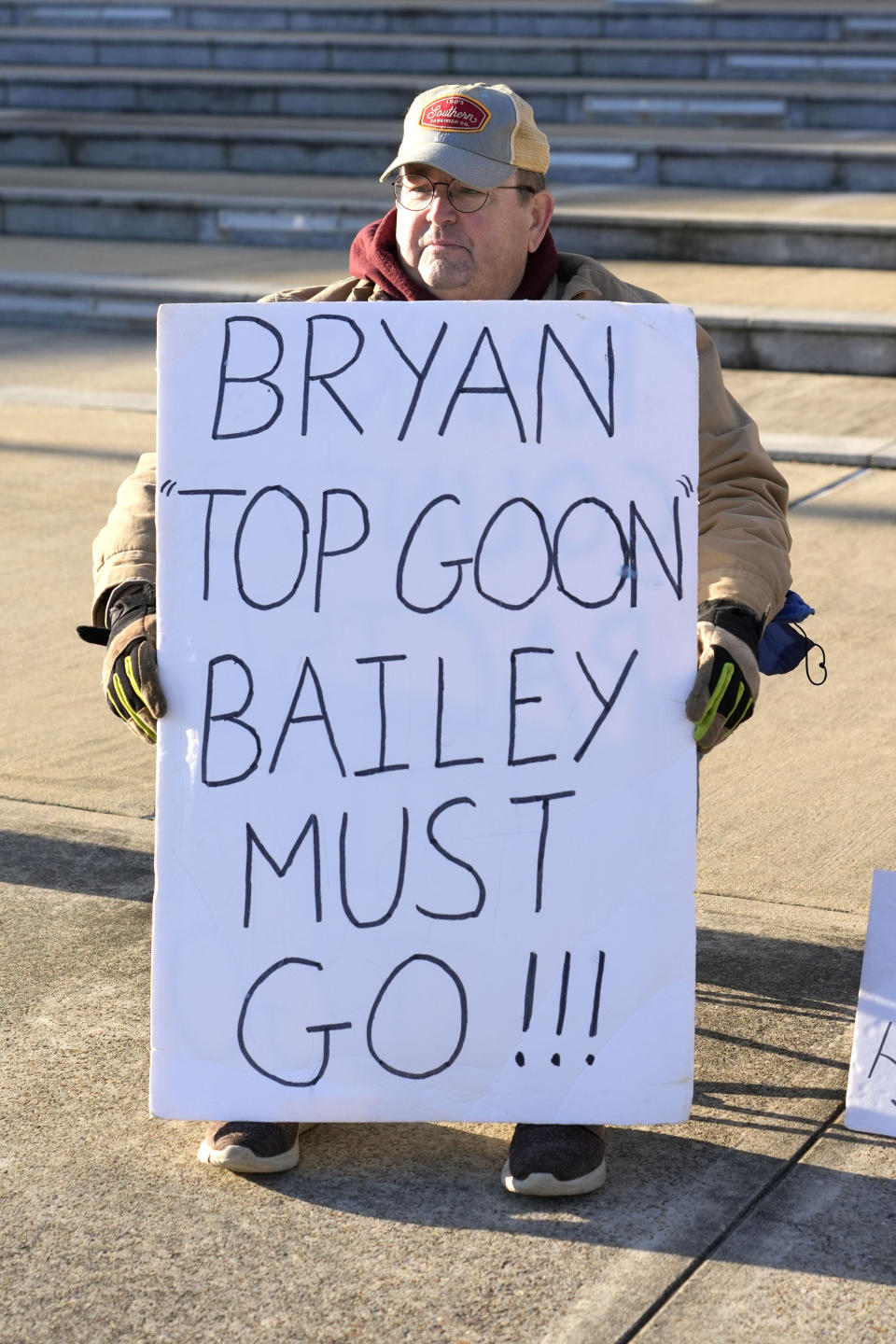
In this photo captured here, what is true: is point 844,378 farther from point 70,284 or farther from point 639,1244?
point 639,1244

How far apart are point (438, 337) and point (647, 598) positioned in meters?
0.44

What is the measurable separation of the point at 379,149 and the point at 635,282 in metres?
3.24

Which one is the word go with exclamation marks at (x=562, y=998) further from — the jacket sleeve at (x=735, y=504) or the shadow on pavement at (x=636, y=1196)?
the jacket sleeve at (x=735, y=504)

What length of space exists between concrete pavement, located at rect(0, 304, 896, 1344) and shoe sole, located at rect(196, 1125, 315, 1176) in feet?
0.06

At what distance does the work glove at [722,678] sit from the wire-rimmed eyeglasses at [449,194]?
0.72 meters

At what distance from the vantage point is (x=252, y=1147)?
7.86 feet

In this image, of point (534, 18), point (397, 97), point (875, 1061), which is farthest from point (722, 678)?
point (534, 18)

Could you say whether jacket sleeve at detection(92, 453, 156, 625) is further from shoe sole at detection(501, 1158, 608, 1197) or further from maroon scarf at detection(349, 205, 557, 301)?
A: shoe sole at detection(501, 1158, 608, 1197)

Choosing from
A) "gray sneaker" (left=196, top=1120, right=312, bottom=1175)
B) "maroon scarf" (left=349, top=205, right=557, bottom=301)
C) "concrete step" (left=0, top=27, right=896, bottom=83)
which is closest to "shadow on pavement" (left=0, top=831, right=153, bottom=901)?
"gray sneaker" (left=196, top=1120, right=312, bottom=1175)

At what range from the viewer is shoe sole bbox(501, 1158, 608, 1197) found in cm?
232

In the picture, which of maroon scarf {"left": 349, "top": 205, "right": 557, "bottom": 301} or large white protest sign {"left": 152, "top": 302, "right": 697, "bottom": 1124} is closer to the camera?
large white protest sign {"left": 152, "top": 302, "right": 697, "bottom": 1124}

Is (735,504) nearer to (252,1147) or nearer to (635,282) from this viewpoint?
(252,1147)

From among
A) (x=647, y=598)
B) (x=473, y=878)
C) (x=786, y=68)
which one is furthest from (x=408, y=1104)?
(x=786, y=68)

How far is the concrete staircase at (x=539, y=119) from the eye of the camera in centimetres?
867
